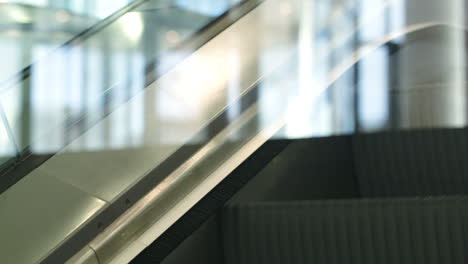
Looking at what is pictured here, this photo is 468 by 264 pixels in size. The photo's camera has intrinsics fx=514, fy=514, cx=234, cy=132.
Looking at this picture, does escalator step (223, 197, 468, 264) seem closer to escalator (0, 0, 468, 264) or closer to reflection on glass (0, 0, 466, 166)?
escalator (0, 0, 468, 264)

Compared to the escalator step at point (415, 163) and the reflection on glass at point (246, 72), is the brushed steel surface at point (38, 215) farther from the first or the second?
the escalator step at point (415, 163)

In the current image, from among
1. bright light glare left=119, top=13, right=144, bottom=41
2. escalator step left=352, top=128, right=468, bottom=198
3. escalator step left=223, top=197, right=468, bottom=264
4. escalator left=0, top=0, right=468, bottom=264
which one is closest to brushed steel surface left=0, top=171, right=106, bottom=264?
escalator left=0, top=0, right=468, bottom=264

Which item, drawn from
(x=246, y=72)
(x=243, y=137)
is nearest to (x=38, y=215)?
(x=243, y=137)

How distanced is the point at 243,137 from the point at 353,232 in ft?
2.33

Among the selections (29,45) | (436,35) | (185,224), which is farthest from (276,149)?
(29,45)

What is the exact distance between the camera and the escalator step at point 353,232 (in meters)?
1.65

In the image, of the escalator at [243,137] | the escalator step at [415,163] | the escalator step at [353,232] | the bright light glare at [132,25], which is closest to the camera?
the escalator step at [353,232]

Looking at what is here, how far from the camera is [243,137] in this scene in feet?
7.39

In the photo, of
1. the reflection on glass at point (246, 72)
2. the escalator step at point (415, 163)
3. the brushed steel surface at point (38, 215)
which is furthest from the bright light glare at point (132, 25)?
the escalator step at point (415, 163)

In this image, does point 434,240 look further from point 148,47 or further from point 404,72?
point 148,47

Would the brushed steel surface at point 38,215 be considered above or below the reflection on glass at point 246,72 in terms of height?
below

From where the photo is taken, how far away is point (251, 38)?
121 inches

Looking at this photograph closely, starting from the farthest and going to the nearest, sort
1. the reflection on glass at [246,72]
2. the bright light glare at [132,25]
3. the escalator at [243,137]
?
the bright light glare at [132,25], the reflection on glass at [246,72], the escalator at [243,137]

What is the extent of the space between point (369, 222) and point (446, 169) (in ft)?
2.61
